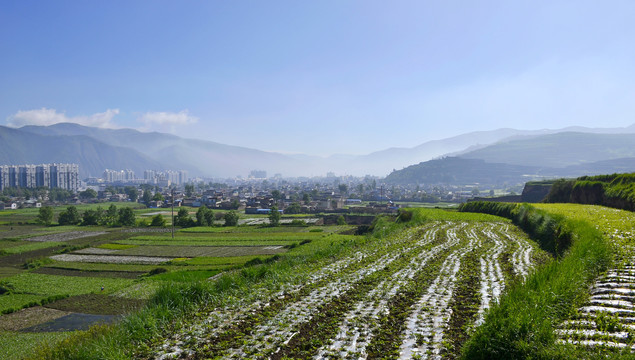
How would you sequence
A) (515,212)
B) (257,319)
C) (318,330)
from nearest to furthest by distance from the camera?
(318,330), (257,319), (515,212)

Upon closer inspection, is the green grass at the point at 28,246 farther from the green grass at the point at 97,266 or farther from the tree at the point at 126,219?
the tree at the point at 126,219

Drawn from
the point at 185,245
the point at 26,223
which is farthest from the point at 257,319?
the point at 26,223

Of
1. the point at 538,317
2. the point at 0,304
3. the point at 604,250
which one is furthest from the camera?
the point at 0,304

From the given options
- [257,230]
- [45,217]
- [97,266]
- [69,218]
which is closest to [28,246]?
[97,266]

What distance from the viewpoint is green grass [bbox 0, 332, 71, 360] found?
13958mm

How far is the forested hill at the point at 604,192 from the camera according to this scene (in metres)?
20.2

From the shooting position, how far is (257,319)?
24.0 feet

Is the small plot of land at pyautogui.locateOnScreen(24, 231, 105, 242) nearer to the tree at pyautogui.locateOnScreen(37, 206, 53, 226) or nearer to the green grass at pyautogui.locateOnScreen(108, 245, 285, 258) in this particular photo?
the tree at pyautogui.locateOnScreen(37, 206, 53, 226)

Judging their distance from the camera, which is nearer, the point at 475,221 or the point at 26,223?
the point at 475,221

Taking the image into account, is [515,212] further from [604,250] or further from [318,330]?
[318,330]

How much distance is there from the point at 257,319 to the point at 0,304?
2459cm

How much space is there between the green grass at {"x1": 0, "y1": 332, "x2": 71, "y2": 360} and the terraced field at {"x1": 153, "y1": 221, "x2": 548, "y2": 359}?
32.3 feet

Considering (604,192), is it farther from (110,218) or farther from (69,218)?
(69,218)

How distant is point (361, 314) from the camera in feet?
23.9
